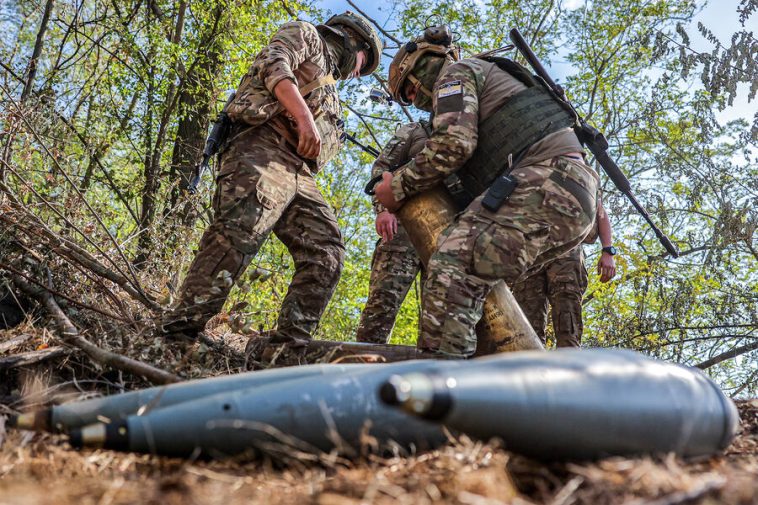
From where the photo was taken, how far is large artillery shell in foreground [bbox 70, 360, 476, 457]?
Result: 1.64 metres

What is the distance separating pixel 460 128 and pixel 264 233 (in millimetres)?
1287

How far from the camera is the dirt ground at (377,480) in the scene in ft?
4.22

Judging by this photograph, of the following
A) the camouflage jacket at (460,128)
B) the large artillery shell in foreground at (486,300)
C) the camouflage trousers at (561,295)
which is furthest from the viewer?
the camouflage trousers at (561,295)

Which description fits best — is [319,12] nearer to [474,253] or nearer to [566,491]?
[474,253]

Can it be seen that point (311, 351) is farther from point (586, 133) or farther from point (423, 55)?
point (586, 133)

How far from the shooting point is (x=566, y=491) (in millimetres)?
1363

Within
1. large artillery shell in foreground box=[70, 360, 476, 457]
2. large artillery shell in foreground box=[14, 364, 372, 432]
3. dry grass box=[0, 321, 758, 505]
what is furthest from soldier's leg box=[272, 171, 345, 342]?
large artillery shell in foreground box=[70, 360, 476, 457]

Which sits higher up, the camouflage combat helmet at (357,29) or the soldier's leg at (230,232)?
the camouflage combat helmet at (357,29)

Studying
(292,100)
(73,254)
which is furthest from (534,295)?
(73,254)

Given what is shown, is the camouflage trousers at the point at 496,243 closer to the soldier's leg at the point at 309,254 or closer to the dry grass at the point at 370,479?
the soldier's leg at the point at 309,254

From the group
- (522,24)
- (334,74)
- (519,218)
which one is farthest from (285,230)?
(522,24)

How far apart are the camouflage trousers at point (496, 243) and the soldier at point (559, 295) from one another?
2151 millimetres

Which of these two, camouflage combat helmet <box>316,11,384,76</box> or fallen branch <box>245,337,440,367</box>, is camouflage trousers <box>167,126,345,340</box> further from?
camouflage combat helmet <box>316,11,384,76</box>

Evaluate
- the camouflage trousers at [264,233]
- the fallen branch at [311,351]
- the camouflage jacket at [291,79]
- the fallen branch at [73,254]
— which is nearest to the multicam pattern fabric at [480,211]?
the fallen branch at [311,351]
